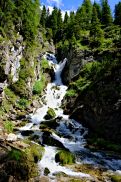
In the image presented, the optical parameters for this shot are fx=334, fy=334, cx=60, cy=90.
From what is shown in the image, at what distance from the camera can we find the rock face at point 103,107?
43.8 m

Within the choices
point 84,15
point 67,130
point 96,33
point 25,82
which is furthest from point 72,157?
point 84,15

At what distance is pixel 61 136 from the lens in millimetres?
43812

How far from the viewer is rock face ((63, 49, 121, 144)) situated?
4384 centimetres

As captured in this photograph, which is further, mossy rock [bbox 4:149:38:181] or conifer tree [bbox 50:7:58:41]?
conifer tree [bbox 50:7:58:41]

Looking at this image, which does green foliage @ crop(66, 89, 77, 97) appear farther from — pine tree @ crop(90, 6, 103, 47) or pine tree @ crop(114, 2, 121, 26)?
pine tree @ crop(114, 2, 121, 26)

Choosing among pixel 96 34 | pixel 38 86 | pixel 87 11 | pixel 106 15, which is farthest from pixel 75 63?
pixel 87 11

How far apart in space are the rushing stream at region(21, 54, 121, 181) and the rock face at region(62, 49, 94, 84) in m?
1.84

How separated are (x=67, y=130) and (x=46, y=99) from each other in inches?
627

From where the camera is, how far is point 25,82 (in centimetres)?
5941

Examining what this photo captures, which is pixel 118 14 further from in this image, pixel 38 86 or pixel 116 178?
pixel 116 178

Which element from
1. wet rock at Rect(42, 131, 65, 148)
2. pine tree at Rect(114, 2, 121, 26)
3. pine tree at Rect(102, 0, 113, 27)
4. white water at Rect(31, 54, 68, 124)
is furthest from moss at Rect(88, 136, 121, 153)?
pine tree at Rect(102, 0, 113, 27)

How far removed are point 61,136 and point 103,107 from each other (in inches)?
298

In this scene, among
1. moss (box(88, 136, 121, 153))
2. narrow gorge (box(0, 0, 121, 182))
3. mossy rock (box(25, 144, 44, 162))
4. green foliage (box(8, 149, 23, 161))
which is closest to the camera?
green foliage (box(8, 149, 23, 161))

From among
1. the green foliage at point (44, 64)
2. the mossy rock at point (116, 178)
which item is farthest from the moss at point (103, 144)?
the green foliage at point (44, 64)
